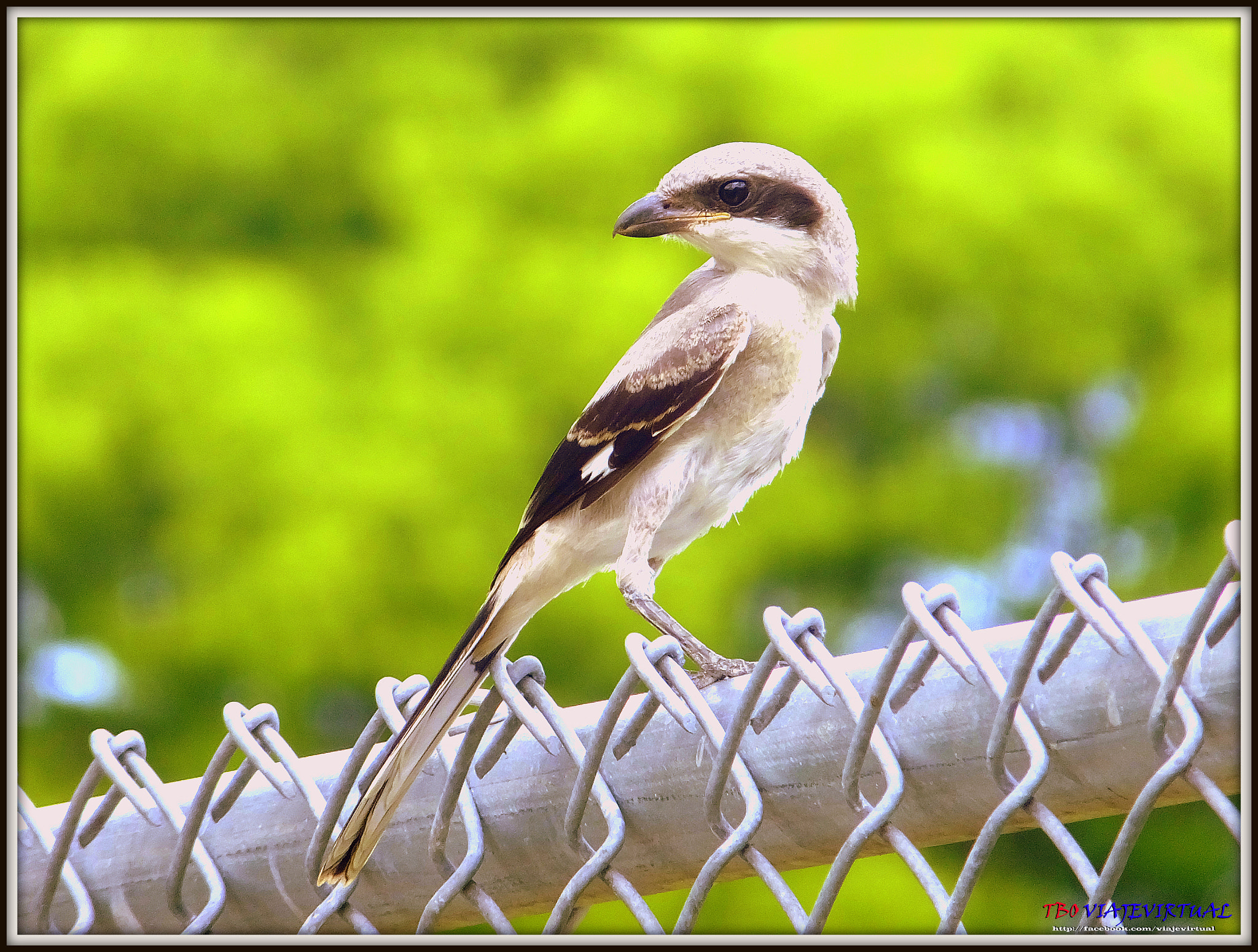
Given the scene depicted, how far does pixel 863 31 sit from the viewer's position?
24.5 ft

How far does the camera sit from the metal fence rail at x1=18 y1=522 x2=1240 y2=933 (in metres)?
1.40

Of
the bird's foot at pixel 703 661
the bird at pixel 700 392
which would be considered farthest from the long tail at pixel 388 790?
the bird at pixel 700 392

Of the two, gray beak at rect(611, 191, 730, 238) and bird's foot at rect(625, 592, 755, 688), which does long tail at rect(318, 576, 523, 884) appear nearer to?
bird's foot at rect(625, 592, 755, 688)

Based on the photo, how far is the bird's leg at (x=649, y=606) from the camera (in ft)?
8.09

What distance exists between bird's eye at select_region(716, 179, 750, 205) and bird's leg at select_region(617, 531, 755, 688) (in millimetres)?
895

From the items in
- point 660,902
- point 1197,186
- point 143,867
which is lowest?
point 660,902

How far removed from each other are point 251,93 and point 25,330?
221 cm

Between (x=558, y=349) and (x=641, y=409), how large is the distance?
4.07 metres

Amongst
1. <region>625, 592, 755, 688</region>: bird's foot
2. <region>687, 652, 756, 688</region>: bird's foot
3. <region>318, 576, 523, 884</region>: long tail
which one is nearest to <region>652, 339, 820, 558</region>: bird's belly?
<region>625, 592, 755, 688</region>: bird's foot

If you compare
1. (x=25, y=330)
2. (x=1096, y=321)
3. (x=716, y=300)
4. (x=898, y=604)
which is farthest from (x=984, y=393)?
(x=25, y=330)

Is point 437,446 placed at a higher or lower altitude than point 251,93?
lower

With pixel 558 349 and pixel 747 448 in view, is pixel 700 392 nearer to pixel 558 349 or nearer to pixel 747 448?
pixel 747 448

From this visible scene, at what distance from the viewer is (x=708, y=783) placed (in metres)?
1.64

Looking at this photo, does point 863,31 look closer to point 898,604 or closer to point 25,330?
point 898,604
